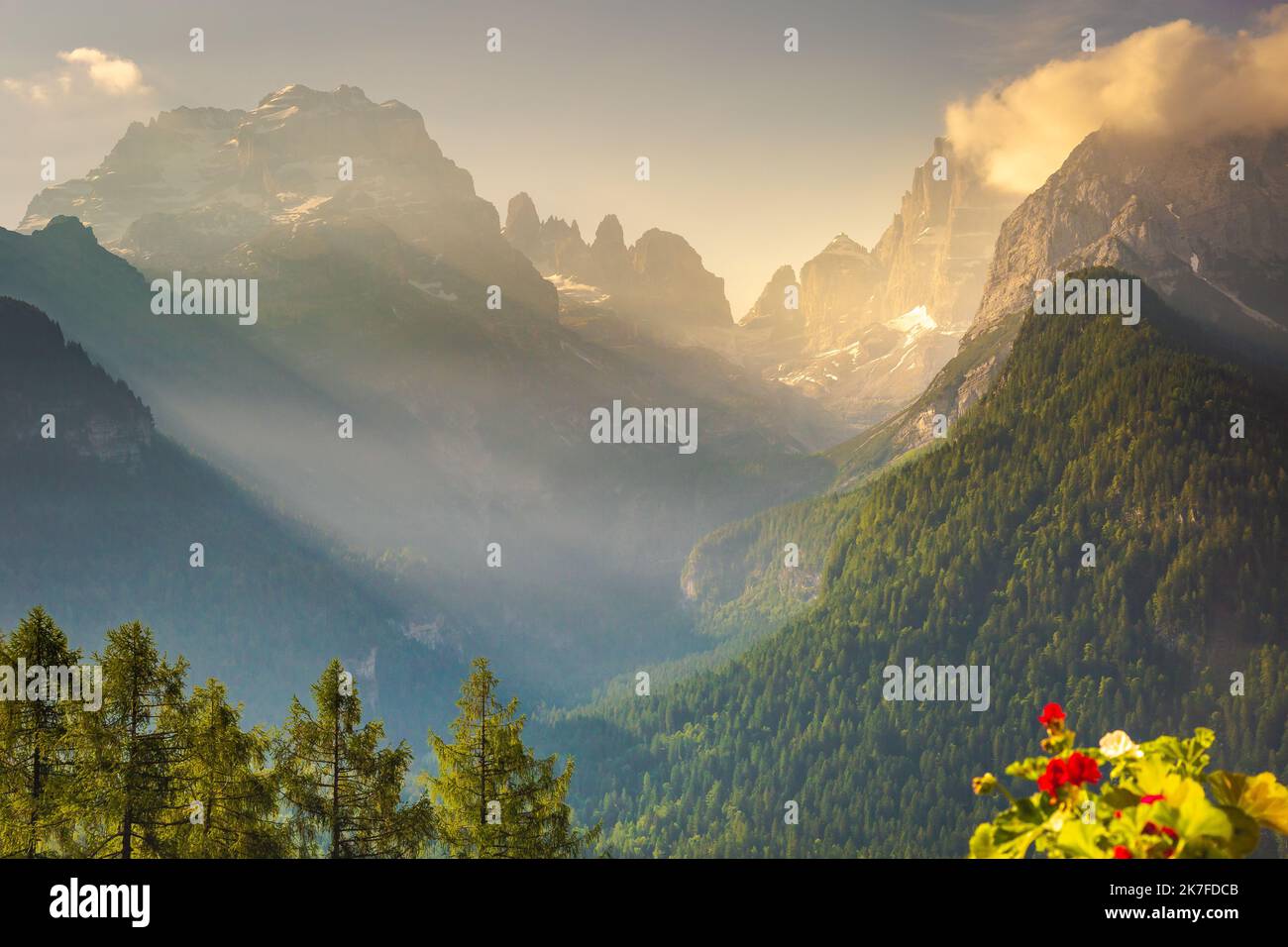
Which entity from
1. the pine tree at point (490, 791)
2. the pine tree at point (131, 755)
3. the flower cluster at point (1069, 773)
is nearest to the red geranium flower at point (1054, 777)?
the flower cluster at point (1069, 773)

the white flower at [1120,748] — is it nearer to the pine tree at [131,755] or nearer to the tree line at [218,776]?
the tree line at [218,776]

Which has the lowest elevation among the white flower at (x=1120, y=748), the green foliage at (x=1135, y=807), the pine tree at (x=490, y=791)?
the pine tree at (x=490, y=791)

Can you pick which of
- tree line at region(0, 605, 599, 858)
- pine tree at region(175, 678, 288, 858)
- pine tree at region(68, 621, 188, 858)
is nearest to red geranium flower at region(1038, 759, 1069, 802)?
tree line at region(0, 605, 599, 858)

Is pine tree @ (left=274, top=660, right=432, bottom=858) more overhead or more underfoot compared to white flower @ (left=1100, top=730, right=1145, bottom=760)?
more underfoot

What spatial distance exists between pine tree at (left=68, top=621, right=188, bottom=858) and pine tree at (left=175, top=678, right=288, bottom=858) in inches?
15.7

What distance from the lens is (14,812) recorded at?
34.9 m

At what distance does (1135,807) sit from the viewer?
8.83m

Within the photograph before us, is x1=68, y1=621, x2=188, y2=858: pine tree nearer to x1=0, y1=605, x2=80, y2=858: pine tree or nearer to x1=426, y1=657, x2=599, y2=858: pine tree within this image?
x1=0, y1=605, x2=80, y2=858: pine tree

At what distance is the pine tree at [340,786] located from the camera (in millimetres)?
42562

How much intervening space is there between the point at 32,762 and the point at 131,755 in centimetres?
292

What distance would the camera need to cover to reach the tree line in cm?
3631

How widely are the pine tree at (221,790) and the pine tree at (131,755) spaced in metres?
0.40
